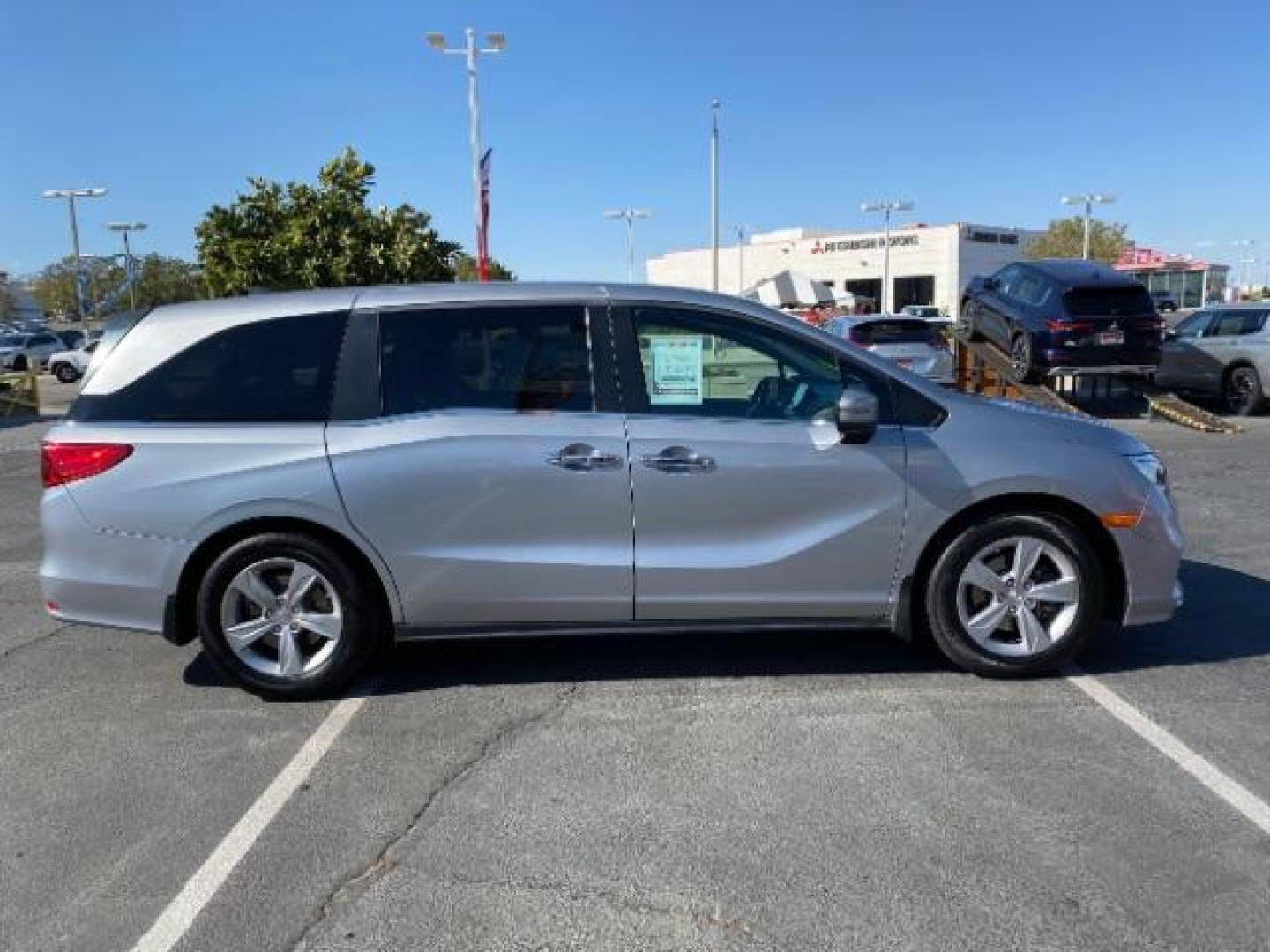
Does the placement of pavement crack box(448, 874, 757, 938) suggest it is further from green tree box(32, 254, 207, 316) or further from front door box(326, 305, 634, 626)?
green tree box(32, 254, 207, 316)

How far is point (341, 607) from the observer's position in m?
4.20

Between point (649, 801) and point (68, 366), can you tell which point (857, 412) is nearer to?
point (649, 801)

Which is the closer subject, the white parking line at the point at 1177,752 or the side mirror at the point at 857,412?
the white parking line at the point at 1177,752

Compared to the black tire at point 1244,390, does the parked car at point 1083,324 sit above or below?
above

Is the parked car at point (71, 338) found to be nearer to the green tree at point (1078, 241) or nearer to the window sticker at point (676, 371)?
the window sticker at point (676, 371)

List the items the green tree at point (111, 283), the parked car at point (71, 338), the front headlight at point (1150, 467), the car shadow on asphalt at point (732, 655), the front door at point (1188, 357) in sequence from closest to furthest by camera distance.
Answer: the front headlight at point (1150, 467)
the car shadow on asphalt at point (732, 655)
the front door at point (1188, 357)
the parked car at point (71, 338)
the green tree at point (111, 283)

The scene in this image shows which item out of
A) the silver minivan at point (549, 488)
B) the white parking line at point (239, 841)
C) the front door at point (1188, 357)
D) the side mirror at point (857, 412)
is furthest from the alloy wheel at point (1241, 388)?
the white parking line at point (239, 841)

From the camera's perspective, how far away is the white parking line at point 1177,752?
3.27 metres

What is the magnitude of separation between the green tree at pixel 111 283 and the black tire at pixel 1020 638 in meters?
59.2

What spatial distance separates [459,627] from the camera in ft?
14.0

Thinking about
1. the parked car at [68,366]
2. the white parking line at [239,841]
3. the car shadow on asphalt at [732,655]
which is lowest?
the white parking line at [239,841]

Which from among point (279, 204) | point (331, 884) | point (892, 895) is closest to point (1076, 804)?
point (892, 895)

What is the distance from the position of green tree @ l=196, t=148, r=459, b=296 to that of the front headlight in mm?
21262

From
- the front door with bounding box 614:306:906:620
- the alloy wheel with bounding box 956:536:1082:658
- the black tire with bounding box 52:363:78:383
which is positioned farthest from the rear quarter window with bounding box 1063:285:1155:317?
the black tire with bounding box 52:363:78:383
